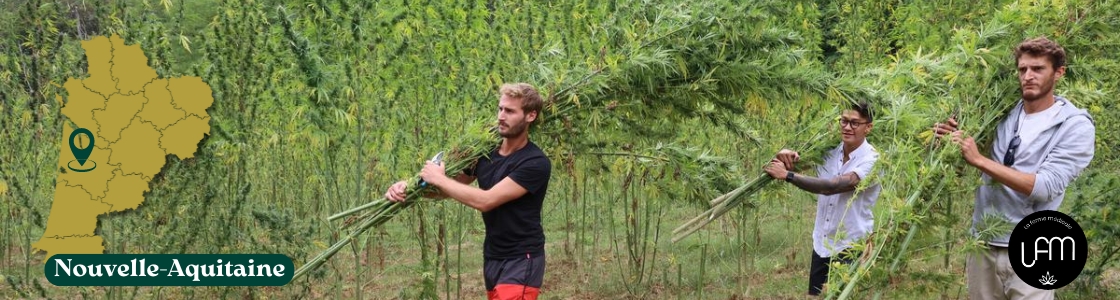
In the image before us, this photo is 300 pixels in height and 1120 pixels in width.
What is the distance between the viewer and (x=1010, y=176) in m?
3.61

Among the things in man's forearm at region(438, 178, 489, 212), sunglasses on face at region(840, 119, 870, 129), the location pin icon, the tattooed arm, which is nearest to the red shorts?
man's forearm at region(438, 178, 489, 212)

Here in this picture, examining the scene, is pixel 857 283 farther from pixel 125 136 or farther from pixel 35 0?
pixel 35 0

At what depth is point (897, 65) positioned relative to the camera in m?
4.89

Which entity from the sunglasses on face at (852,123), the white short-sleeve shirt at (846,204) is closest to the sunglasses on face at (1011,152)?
the white short-sleeve shirt at (846,204)

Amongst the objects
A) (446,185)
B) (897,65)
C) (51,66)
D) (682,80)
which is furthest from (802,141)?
(51,66)

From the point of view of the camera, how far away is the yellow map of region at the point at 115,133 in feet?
15.3

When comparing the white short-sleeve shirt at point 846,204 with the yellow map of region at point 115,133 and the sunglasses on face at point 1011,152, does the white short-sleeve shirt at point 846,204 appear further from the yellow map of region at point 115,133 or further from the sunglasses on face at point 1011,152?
the yellow map of region at point 115,133

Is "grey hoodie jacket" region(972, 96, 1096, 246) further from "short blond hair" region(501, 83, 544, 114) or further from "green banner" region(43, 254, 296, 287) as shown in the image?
"green banner" region(43, 254, 296, 287)

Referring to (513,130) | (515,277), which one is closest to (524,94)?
(513,130)

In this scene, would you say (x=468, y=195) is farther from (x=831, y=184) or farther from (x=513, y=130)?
(x=831, y=184)

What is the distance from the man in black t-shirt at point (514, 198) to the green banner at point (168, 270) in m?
1.58

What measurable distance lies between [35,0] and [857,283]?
4658 mm

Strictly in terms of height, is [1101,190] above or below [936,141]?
below

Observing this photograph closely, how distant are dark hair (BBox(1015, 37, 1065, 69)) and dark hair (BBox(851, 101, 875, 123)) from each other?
1.00m
